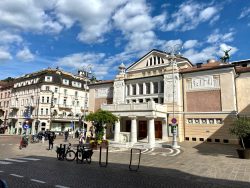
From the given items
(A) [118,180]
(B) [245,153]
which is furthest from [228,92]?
(A) [118,180]

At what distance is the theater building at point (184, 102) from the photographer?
87.6 ft

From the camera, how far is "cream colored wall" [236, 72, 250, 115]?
1046 inches

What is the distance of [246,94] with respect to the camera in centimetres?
2697

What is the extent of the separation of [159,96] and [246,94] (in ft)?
38.5

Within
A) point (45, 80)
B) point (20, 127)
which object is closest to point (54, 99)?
point (45, 80)

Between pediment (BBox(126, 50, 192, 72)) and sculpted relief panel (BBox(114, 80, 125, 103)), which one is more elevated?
pediment (BBox(126, 50, 192, 72))

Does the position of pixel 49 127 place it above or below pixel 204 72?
below

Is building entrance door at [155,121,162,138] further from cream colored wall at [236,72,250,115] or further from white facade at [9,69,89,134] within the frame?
white facade at [9,69,89,134]

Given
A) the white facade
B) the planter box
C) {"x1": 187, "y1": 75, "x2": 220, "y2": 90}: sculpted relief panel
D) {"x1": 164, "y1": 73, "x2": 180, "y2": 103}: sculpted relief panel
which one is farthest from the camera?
the white facade

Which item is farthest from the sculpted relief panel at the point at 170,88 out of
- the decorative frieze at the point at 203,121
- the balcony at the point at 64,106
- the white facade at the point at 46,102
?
the balcony at the point at 64,106

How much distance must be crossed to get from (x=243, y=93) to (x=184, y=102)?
25.0ft

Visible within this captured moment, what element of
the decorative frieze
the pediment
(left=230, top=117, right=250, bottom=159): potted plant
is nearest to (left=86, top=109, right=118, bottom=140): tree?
(left=230, top=117, right=250, bottom=159): potted plant

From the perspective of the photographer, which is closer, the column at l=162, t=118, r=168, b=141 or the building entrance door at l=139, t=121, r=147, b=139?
the column at l=162, t=118, r=168, b=141

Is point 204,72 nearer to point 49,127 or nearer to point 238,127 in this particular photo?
point 238,127
